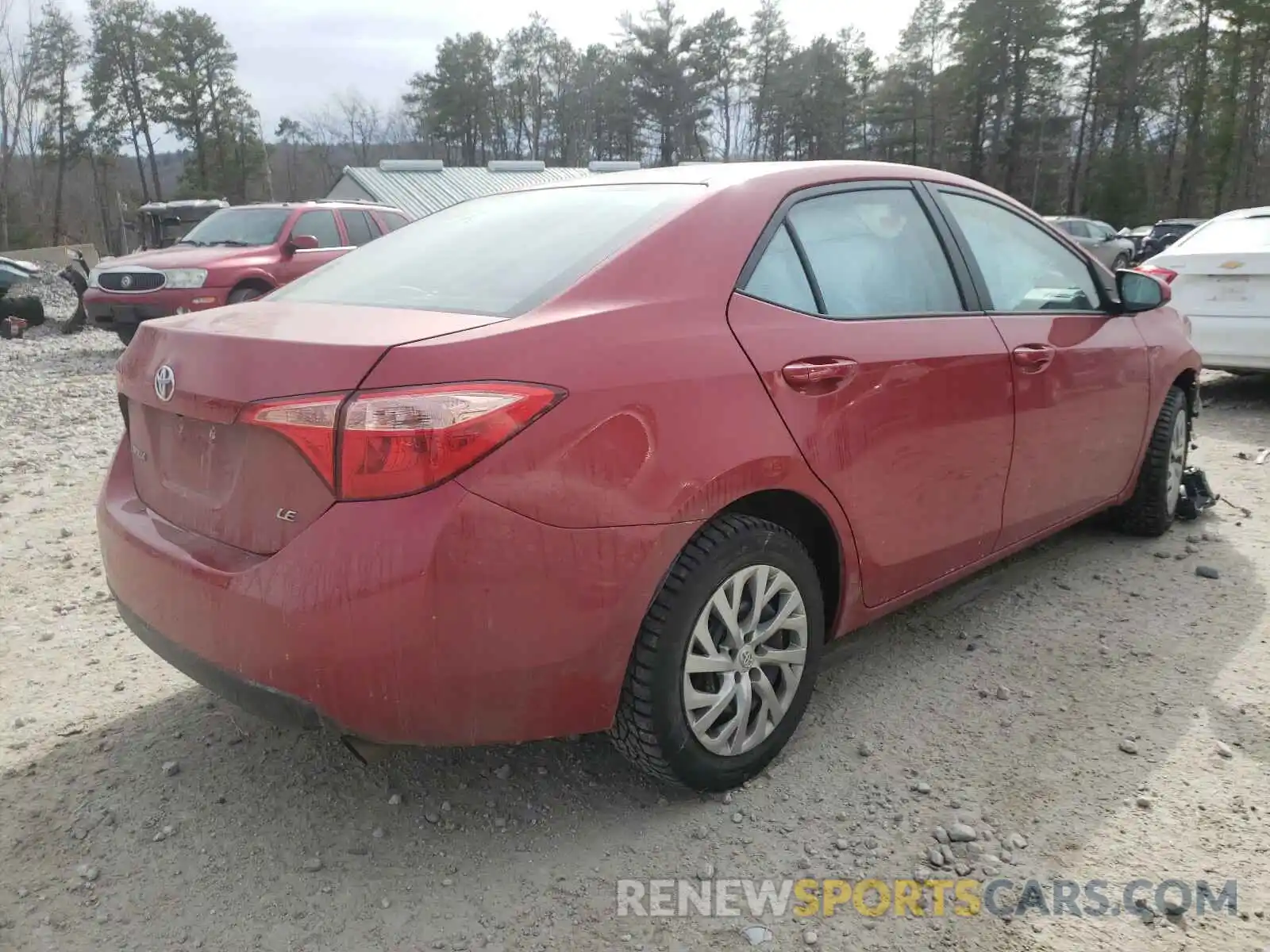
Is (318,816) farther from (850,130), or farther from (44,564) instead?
(850,130)

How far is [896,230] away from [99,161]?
5894cm

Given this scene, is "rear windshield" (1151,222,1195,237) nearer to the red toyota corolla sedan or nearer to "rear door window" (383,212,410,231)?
"rear door window" (383,212,410,231)

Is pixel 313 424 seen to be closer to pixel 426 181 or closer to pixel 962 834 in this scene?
pixel 962 834

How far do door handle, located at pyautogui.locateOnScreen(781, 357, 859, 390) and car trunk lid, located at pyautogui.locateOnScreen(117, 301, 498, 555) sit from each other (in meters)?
0.80

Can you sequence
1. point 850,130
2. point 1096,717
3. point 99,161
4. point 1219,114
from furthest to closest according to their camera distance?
point 850,130
point 99,161
point 1219,114
point 1096,717

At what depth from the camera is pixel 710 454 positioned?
222 centimetres

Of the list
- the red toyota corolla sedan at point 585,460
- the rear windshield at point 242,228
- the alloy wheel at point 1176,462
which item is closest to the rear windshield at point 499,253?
the red toyota corolla sedan at point 585,460

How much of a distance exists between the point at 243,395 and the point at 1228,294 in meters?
7.38

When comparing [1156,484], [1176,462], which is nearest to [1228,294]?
[1176,462]

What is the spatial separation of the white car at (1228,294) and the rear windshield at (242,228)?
8.97 m

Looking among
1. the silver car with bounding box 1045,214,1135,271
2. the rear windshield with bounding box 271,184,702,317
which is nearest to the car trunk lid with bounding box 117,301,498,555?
the rear windshield with bounding box 271,184,702,317

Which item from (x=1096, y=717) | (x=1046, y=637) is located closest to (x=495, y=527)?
(x=1096, y=717)

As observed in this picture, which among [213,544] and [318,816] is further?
[318,816]

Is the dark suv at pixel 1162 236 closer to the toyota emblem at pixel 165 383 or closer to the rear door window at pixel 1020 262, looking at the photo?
the rear door window at pixel 1020 262
